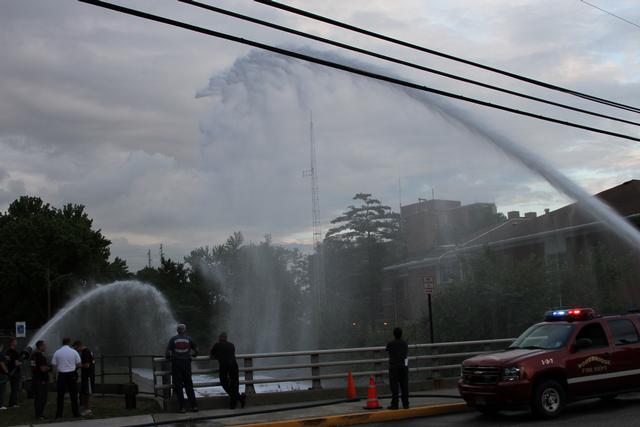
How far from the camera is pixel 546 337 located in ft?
42.3

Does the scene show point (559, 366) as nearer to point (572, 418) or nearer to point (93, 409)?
point (572, 418)

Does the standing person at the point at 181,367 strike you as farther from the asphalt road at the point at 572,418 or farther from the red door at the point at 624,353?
the red door at the point at 624,353

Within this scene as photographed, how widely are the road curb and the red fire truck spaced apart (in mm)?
1135

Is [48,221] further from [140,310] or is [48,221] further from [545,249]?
[545,249]

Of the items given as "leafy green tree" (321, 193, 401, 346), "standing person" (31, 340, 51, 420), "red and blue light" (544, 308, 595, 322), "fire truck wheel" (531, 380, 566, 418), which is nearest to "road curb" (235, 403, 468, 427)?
"fire truck wheel" (531, 380, 566, 418)

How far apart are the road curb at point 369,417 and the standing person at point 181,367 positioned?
76.5 inches

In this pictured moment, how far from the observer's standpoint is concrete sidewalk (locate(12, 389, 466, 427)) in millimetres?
12312

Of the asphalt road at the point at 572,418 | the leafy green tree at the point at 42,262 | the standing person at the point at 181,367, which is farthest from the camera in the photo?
the leafy green tree at the point at 42,262

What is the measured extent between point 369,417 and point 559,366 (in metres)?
3.64

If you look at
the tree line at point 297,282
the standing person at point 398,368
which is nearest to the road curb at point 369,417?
the standing person at point 398,368

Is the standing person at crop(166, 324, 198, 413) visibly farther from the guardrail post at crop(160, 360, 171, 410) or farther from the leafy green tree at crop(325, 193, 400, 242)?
the leafy green tree at crop(325, 193, 400, 242)

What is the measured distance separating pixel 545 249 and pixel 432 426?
2596 cm

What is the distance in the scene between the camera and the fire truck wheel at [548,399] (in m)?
11.8

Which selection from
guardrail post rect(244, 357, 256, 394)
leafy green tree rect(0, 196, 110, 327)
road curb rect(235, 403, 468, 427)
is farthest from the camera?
leafy green tree rect(0, 196, 110, 327)
